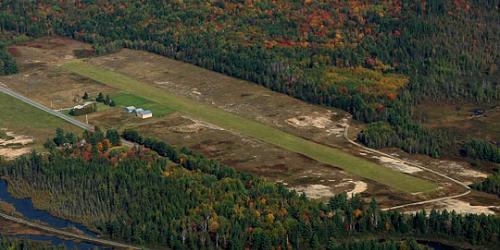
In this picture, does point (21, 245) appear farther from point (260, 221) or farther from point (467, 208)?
point (467, 208)

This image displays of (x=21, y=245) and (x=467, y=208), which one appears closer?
(x=21, y=245)

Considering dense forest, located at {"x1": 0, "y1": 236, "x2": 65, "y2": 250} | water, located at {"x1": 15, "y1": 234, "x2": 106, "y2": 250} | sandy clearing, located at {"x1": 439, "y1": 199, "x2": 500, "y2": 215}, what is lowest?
water, located at {"x1": 15, "y1": 234, "x2": 106, "y2": 250}

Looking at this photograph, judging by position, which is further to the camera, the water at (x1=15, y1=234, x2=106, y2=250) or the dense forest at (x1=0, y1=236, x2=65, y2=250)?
the water at (x1=15, y1=234, x2=106, y2=250)

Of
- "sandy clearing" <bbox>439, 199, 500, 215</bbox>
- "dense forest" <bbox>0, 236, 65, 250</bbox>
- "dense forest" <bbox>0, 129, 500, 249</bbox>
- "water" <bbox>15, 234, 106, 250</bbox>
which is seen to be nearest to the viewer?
"dense forest" <bbox>0, 236, 65, 250</bbox>

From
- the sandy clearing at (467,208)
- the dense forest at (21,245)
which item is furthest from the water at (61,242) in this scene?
the sandy clearing at (467,208)

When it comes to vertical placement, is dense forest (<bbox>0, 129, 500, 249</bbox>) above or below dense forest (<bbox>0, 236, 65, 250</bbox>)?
above

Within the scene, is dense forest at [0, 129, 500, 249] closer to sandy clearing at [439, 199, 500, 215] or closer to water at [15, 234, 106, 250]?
water at [15, 234, 106, 250]

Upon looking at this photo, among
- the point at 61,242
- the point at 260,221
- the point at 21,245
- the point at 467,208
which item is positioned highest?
the point at 260,221

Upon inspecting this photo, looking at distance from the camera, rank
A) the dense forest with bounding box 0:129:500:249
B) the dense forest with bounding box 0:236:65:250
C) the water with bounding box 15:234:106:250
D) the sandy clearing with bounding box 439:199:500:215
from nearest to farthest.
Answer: the dense forest with bounding box 0:236:65:250 → the dense forest with bounding box 0:129:500:249 → the water with bounding box 15:234:106:250 → the sandy clearing with bounding box 439:199:500:215

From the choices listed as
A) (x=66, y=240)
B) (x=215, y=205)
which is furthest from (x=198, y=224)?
A: (x=66, y=240)

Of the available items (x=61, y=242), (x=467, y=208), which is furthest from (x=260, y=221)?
(x=467, y=208)

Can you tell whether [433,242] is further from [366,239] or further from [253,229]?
[253,229]


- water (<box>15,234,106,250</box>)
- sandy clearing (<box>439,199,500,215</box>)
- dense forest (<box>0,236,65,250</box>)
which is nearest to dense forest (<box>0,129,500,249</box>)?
water (<box>15,234,106,250</box>)
